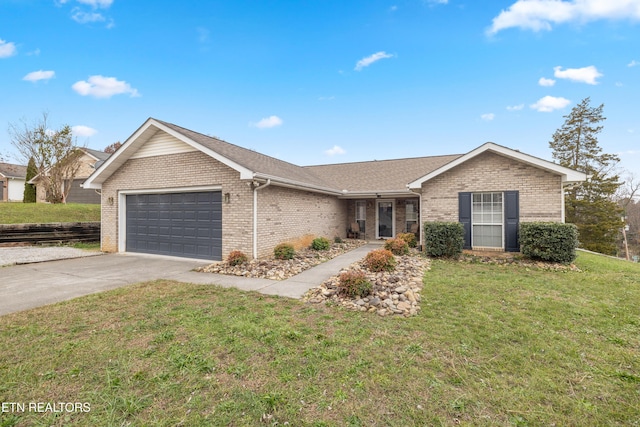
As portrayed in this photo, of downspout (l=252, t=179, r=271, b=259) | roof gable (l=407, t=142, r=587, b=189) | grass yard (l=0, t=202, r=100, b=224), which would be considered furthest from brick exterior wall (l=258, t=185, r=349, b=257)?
grass yard (l=0, t=202, r=100, b=224)

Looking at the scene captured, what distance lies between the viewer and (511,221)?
9.72 metres

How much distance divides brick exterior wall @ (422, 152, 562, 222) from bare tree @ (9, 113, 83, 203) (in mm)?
24036

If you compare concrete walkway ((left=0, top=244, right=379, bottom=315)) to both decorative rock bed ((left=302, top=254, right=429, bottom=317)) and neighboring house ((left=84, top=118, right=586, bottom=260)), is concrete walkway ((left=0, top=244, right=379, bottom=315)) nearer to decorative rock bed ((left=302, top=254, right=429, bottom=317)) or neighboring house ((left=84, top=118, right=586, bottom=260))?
decorative rock bed ((left=302, top=254, right=429, bottom=317))

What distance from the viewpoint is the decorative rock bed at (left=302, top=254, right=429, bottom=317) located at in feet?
16.0

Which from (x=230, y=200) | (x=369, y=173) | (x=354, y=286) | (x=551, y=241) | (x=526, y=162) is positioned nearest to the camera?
(x=354, y=286)

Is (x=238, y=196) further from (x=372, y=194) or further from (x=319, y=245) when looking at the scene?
(x=372, y=194)

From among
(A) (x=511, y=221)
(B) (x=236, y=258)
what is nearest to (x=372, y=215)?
→ (A) (x=511, y=221)

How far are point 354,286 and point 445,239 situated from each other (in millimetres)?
5693

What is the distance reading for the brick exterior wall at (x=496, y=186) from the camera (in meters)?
9.40

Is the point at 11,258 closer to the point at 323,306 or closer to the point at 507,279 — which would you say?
the point at 323,306

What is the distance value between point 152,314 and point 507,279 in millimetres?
7714

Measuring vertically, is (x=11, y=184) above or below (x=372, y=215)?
above

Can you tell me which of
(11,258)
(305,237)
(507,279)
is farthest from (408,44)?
(11,258)

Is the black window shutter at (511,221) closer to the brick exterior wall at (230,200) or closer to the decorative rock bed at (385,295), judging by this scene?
the decorative rock bed at (385,295)
